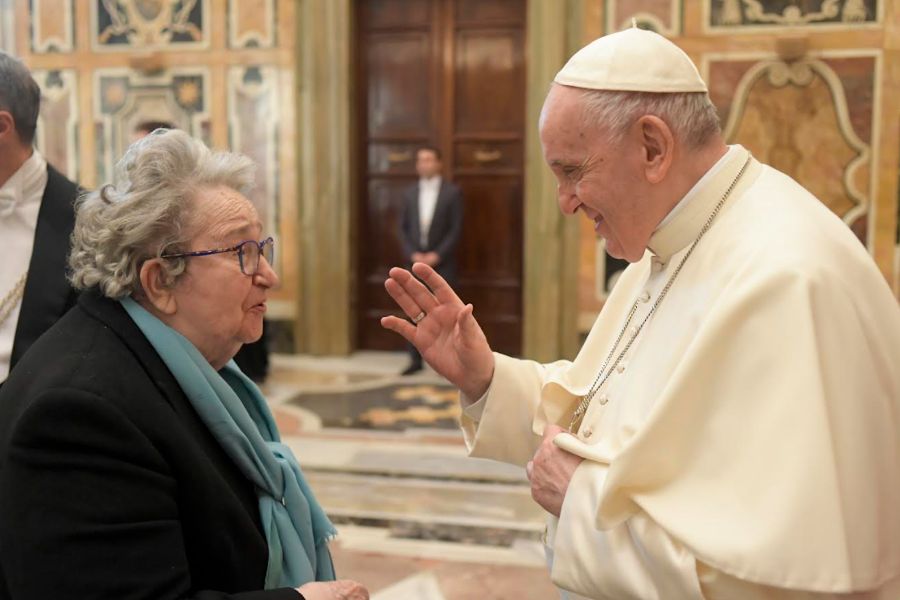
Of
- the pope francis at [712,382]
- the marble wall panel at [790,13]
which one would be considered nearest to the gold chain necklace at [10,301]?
the pope francis at [712,382]

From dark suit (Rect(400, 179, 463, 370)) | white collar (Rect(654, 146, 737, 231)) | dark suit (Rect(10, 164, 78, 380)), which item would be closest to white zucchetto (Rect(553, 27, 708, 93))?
white collar (Rect(654, 146, 737, 231))

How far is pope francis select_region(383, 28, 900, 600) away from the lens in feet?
4.99

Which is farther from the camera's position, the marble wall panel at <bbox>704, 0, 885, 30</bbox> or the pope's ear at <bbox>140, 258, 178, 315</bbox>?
the marble wall panel at <bbox>704, 0, 885, 30</bbox>

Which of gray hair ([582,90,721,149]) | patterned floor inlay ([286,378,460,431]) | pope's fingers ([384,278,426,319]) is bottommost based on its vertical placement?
patterned floor inlay ([286,378,460,431])

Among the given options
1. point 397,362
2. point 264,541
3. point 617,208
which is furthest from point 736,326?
point 397,362

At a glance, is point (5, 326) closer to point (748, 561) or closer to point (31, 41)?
point (748, 561)

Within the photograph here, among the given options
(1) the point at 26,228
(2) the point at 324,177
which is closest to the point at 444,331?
(1) the point at 26,228

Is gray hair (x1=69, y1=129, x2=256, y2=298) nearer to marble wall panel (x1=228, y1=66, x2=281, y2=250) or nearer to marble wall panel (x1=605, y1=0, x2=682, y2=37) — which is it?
marble wall panel (x1=605, y1=0, x2=682, y2=37)

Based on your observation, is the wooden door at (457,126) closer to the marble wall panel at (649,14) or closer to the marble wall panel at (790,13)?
the marble wall panel at (649,14)

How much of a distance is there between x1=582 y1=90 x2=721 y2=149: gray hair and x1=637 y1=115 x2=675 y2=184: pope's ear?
0.02m

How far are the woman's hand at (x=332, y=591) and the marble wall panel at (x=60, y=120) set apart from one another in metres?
8.29

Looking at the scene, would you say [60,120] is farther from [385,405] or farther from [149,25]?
[385,405]

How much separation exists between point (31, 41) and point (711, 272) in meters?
8.95

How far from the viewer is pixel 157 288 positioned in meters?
1.79
